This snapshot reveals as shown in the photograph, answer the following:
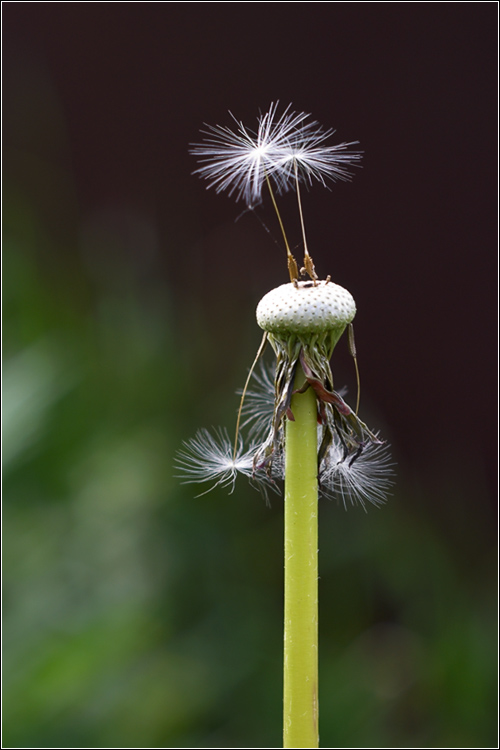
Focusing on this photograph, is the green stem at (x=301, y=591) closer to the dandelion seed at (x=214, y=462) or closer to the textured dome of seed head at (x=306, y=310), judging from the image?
the textured dome of seed head at (x=306, y=310)

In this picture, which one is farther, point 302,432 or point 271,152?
point 271,152

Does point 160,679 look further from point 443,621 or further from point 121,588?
point 443,621

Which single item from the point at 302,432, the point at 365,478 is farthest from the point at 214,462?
the point at 302,432

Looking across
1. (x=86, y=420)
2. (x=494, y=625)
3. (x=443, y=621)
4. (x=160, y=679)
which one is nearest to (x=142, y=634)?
(x=160, y=679)

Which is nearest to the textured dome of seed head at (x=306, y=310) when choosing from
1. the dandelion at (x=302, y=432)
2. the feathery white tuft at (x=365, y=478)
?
the dandelion at (x=302, y=432)

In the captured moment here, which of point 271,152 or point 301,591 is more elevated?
point 271,152

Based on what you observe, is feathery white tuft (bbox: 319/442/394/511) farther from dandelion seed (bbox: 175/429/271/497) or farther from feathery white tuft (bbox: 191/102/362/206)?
feathery white tuft (bbox: 191/102/362/206)

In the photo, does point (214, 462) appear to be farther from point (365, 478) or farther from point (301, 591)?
point (301, 591)
